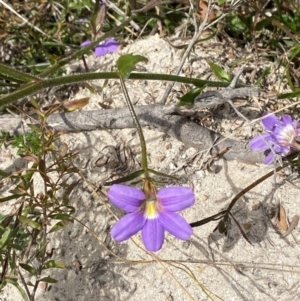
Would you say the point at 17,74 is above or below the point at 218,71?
below

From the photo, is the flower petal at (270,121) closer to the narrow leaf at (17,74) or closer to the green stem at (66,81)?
the green stem at (66,81)

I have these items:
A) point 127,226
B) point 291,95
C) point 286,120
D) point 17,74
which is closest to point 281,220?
point 286,120

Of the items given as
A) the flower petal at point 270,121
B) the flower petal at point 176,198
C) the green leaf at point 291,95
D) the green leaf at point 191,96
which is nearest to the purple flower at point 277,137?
the flower petal at point 270,121

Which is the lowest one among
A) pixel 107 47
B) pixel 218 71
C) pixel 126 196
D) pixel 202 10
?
pixel 126 196

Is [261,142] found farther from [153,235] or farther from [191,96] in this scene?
[153,235]

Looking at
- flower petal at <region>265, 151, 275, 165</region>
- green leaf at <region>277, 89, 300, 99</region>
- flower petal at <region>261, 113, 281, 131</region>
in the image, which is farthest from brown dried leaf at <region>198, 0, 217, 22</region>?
flower petal at <region>265, 151, 275, 165</region>

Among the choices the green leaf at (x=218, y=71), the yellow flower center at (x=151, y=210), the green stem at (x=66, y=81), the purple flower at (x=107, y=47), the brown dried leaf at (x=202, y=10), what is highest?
the brown dried leaf at (x=202, y=10)
